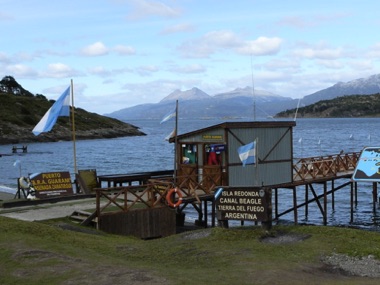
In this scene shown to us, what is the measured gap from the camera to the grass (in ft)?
40.8

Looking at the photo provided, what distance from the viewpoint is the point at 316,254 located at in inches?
556

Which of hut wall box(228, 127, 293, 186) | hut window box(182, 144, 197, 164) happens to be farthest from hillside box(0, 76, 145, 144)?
hut wall box(228, 127, 293, 186)

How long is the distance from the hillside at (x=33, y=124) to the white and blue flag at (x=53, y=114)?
9771cm

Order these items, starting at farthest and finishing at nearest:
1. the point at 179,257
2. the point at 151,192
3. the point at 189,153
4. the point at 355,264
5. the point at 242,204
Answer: the point at 189,153
the point at 151,192
the point at 242,204
the point at 179,257
the point at 355,264

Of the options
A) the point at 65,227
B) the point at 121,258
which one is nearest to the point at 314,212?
the point at 65,227

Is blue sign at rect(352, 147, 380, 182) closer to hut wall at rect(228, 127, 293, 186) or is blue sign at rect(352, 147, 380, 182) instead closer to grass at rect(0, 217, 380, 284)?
hut wall at rect(228, 127, 293, 186)

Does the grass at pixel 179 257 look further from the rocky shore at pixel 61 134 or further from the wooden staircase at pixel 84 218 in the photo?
the rocky shore at pixel 61 134

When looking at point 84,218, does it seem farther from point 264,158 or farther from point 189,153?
point 264,158

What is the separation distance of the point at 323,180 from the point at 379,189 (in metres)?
18.9

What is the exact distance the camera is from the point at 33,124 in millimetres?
132500

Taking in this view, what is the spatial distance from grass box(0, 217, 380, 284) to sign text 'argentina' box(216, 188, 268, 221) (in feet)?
1.56

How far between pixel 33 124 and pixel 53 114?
109 m

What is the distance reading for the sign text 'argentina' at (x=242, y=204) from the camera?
630 inches

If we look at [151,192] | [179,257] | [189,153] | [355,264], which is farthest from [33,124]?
[355,264]
